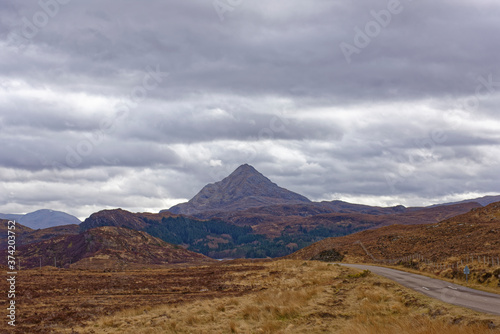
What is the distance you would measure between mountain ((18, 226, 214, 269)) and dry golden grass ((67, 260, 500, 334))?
398 feet

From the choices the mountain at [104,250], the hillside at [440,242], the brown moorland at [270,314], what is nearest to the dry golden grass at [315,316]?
the brown moorland at [270,314]

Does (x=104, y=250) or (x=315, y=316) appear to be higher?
(x=104, y=250)

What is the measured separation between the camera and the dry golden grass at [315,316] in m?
20.0

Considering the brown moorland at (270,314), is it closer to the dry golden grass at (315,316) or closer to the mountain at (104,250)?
the dry golden grass at (315,316)

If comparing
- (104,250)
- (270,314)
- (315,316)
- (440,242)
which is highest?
(440,242)

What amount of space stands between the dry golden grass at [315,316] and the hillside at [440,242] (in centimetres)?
3183

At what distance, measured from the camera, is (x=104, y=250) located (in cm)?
15588

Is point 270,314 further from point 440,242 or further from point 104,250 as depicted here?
point 104,250

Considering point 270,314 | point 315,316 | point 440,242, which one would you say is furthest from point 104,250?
point 315,316

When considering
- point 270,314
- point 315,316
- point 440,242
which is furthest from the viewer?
point 440,242

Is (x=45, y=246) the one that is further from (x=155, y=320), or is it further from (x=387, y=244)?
(x=155, y=320)

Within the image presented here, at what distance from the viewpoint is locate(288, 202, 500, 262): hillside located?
64.4 meters

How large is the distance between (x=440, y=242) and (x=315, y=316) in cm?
6119

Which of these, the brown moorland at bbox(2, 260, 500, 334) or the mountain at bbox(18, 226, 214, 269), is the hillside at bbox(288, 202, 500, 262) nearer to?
the brown moorland at bbox(2, 260, 500, 334)
